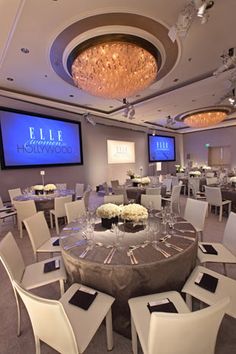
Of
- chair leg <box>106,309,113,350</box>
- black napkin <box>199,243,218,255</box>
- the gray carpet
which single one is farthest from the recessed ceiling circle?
the gray carpet

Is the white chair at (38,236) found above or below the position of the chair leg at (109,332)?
above

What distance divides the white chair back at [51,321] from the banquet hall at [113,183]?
2 centimetres

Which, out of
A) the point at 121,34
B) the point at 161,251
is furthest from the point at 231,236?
the point at 121,34

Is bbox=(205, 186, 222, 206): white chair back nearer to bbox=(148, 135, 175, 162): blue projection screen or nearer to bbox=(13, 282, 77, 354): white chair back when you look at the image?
bbox=(13, 282, 77, 354): white chair back

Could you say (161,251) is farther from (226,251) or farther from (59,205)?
(59,205)

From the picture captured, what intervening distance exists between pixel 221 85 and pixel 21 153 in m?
6.54

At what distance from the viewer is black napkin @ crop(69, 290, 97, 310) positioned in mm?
1580

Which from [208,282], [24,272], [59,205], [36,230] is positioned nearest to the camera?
[208,282]

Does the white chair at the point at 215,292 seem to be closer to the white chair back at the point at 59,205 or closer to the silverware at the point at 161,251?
the silverware at the point at 161,251

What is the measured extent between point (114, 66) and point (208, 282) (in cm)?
320

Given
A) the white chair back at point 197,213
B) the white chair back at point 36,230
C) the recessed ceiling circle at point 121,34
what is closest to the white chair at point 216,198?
the white chair back at point 197,213

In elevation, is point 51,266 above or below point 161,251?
below

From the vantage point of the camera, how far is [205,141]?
13.6 metres

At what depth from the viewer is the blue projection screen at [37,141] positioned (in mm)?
5844
